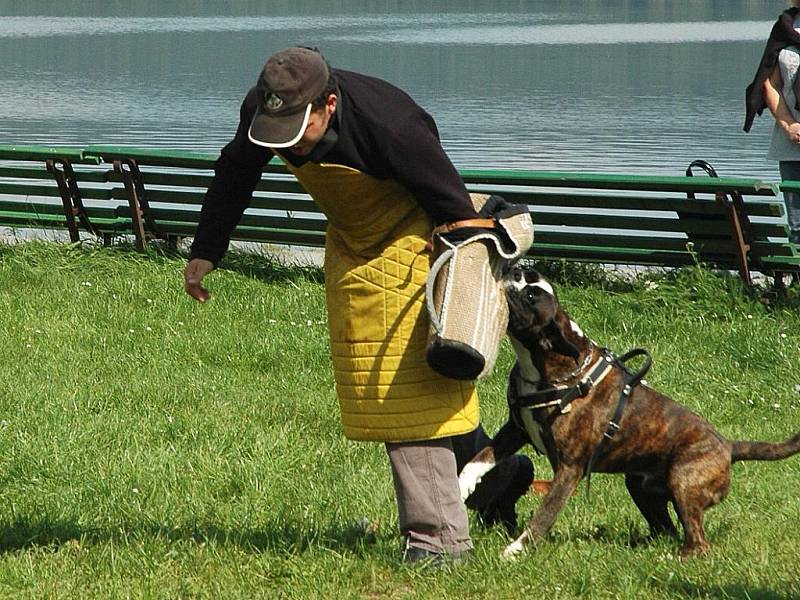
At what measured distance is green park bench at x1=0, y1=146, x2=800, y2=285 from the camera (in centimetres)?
953

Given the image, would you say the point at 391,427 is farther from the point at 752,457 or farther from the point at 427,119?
the point at 752,457

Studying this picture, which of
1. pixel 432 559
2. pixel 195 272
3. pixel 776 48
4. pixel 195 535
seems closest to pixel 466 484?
pixel 432 559

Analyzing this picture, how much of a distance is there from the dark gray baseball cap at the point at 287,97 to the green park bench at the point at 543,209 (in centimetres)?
542

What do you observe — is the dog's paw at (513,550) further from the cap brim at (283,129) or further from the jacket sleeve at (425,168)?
the cap brim at (283,129)

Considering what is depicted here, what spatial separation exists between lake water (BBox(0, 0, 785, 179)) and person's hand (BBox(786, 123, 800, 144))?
627cm

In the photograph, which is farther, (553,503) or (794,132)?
(794,132)

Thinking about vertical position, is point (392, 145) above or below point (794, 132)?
above

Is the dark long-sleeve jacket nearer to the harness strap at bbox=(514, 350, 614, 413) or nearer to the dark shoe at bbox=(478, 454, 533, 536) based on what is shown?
the harness strap at bbox=(514, 350, 614, 413)

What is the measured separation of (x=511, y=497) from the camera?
557 centimetres

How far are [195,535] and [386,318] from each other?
4.36ft

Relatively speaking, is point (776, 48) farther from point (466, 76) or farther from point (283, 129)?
point (466, 76)

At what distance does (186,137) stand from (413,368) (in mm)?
17909

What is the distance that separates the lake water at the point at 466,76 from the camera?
2095 centimetres

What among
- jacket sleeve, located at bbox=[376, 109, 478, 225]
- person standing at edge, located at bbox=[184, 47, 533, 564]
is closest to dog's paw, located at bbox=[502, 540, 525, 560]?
person standing at edge, located at bbox=[184, 47, 533, 564]
